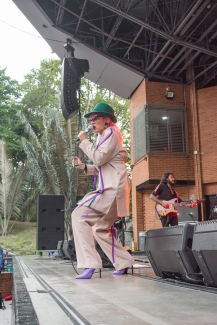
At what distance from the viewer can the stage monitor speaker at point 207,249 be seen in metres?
2.55

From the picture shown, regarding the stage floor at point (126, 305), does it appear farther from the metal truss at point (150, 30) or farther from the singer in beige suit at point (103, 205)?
the metal truss at point (150, 30)

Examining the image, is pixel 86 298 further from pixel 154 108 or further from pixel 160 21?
pixel 154 108

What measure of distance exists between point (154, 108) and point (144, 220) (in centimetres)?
365

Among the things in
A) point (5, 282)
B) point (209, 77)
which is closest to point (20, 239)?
point (5, 282)

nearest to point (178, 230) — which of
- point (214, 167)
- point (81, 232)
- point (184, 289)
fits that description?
point (184, 289)

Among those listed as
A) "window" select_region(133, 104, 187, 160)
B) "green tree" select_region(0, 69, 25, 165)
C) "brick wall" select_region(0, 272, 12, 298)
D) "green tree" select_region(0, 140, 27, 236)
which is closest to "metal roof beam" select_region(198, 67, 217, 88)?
"window" select_region(133, 104, 187, 160)

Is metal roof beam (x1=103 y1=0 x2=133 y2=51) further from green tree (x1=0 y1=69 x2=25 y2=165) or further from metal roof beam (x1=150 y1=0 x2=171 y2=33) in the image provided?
green tree (x1=0 y1=69 x2=25 y2=165)

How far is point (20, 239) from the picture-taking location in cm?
1814

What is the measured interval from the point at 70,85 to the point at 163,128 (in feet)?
13.1

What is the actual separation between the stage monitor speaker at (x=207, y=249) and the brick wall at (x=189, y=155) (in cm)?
887

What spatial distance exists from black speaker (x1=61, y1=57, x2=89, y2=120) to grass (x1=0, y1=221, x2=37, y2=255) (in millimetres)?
9112

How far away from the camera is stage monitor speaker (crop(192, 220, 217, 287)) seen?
2.55 m

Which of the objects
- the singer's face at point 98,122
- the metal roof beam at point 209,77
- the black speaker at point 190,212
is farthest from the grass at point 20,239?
the singer's face at point 98,122

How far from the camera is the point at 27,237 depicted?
729 inches
